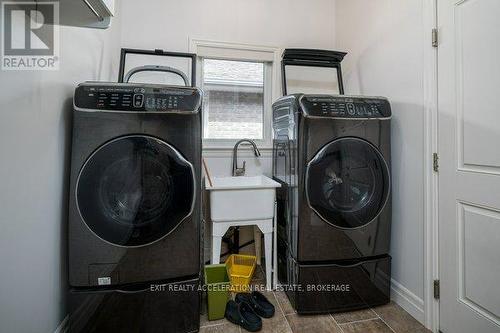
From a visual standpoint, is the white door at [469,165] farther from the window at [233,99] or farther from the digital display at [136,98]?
the window at [233,99]

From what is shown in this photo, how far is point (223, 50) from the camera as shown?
7.28 feet

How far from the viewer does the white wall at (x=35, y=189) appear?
885 mm

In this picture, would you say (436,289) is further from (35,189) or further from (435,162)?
(35,189)

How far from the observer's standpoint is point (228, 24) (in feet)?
7.34

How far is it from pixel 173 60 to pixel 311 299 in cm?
206

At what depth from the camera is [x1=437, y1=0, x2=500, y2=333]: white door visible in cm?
112

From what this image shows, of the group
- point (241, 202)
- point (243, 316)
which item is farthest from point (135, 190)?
point (243, 316)

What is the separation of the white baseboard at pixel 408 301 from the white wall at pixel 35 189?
74.8 inches

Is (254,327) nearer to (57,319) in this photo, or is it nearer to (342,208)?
(342,208)

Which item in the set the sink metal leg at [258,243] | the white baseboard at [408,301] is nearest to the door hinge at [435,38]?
the white baseboard at [408,301]

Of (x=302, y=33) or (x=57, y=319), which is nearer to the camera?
(x=57, y=319)

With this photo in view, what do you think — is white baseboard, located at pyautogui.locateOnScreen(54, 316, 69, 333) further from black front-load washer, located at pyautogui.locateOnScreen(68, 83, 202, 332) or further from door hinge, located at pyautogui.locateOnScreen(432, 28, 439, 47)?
Result: door hinge, located at pyautogui.locateOnScreen(432, 28, 439, 47)

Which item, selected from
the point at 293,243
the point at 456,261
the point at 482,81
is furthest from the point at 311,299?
the point at 482,81

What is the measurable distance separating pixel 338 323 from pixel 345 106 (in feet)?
4.15
